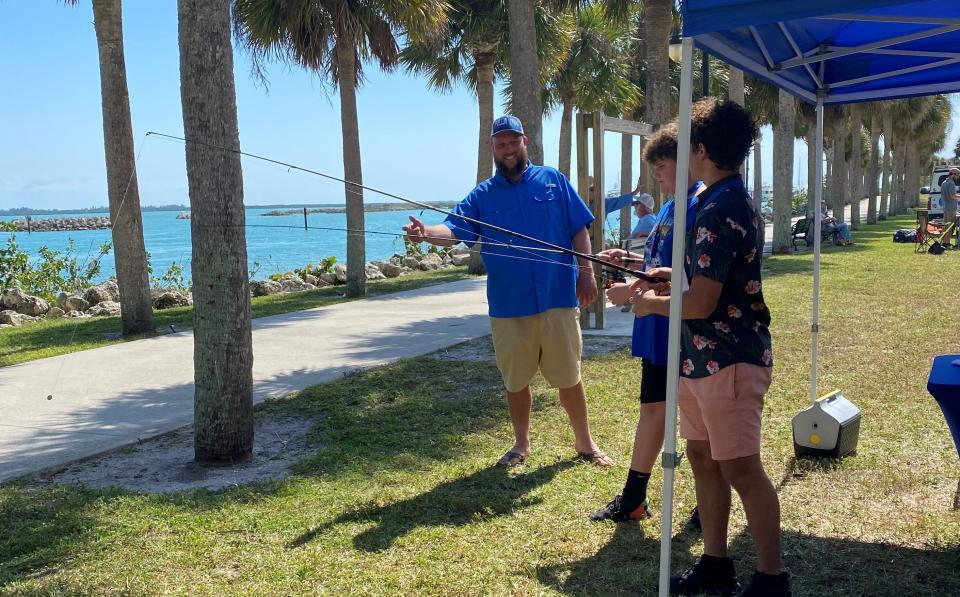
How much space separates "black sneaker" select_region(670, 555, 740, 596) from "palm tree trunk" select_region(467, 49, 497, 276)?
14847 millimetres

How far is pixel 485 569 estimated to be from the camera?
3293 millimetres

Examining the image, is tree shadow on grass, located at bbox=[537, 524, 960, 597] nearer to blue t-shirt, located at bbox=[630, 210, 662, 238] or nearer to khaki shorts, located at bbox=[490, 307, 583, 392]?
khaki shorts, located at bbox=[490, 307, 583, 392]

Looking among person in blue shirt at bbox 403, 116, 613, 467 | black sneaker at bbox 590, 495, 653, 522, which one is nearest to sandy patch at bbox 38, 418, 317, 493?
person in blue shirt at bbox 403, 116, 613, 467

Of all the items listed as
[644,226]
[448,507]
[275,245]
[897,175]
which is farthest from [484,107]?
[275,245]

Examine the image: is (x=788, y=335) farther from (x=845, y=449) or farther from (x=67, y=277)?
(x=67, y=277)

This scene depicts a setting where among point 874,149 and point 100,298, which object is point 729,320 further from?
point 874,149

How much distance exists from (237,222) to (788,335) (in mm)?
5870

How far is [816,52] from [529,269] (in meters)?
1.90

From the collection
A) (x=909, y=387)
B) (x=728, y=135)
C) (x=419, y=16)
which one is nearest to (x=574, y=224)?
(x=728, y=135)

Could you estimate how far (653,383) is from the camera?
3.59m

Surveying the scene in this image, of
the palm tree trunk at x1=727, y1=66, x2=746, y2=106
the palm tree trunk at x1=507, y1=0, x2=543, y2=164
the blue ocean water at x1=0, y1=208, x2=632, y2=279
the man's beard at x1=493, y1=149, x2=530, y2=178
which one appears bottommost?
the blue ocean water at x1=0, y1=208, x2=632, y2=279

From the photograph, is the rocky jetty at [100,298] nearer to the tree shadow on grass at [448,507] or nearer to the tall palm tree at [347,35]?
the tall palm tree at [347,35]

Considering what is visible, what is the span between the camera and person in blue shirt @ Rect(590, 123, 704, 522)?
126 inches

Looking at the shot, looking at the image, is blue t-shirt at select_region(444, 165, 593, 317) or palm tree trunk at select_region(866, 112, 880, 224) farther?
palm tree trunk at select_region(866, 112, 880, 224)
